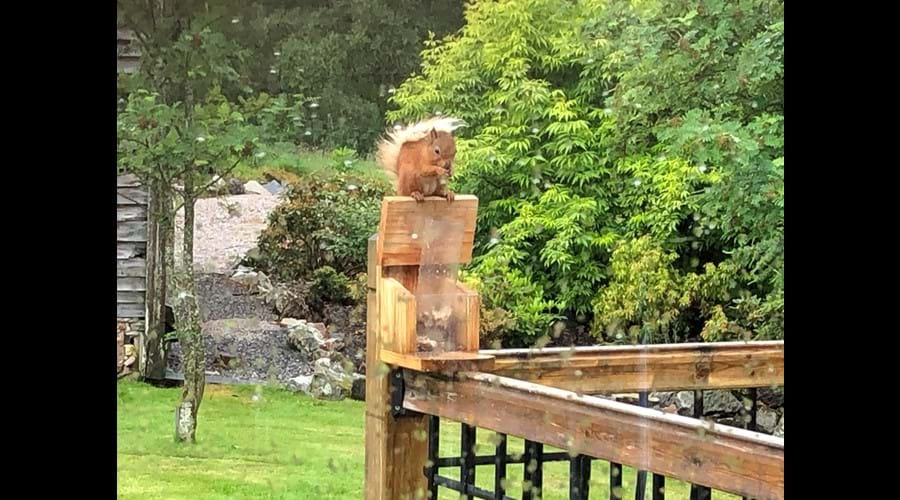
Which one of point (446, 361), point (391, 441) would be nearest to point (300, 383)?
point (391, 441)

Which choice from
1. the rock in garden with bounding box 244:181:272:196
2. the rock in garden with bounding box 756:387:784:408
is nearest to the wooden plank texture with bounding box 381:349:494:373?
the rock in garden with bounding box 756:387:784:408

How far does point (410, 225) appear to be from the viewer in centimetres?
140

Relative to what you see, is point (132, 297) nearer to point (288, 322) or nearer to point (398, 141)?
point (288, 322)

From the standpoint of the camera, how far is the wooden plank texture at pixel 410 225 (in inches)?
54.6

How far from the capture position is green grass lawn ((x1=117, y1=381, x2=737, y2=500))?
6.84ft

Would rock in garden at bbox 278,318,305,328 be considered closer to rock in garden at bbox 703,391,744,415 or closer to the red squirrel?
the red squirrel

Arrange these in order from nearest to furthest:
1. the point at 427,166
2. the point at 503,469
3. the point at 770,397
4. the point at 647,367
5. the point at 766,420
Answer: the point at 503,469 < the point at 427,166 < the point at 647,367 < the point at 770,397 < the point at 766,420

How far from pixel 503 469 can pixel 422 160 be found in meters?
0.41

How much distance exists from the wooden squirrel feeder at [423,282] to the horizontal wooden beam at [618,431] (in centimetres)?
6

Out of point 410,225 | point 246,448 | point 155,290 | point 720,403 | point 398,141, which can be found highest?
point 398,141

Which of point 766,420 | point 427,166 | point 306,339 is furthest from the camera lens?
point 306,339

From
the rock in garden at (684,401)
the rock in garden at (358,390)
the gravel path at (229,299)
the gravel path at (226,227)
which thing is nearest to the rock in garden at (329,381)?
the rock in garden at (358,390)
